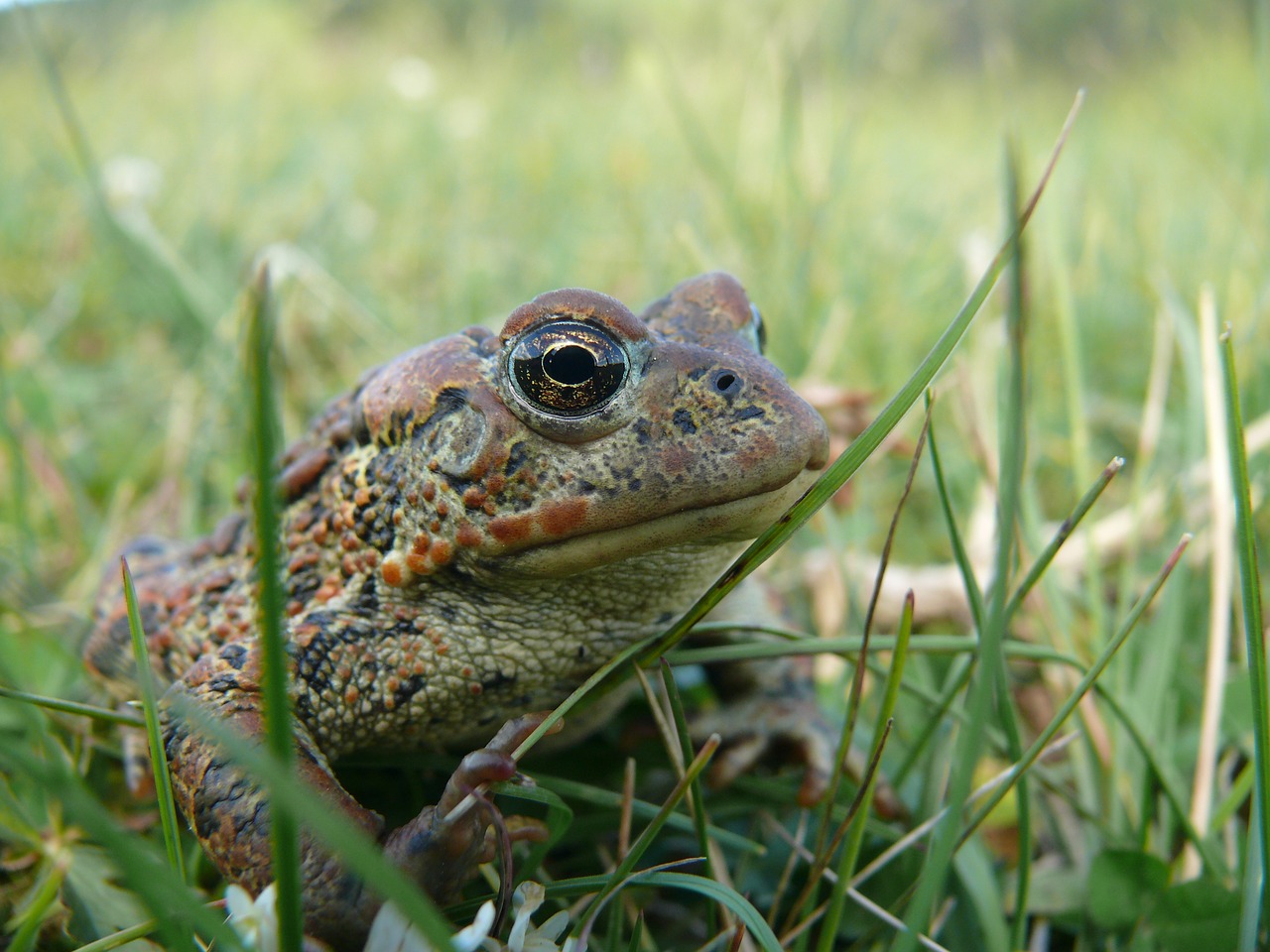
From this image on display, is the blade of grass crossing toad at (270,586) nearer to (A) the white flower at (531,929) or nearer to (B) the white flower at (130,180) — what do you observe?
(A) the white flower at (531,929)

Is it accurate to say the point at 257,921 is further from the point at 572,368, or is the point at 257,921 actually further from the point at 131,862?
the point at 572,368

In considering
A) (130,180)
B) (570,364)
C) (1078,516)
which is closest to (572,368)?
(570,364)

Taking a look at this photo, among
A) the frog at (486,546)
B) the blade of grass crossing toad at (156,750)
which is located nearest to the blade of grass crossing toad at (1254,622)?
the frog at (486,546)

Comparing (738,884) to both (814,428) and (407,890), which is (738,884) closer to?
(814,428)

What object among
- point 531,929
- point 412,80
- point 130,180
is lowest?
point 531,929

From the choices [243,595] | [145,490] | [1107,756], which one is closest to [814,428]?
[1107,756]

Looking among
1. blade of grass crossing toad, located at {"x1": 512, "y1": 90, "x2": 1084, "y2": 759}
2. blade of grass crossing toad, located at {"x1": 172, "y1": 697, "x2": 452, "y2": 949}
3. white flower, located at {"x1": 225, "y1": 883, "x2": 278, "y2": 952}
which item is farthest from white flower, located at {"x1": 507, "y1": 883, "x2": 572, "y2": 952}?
blade of grass crossing toad, located at {"x1": 172, "y1": 697, "x2": 452, "y2": 949}
